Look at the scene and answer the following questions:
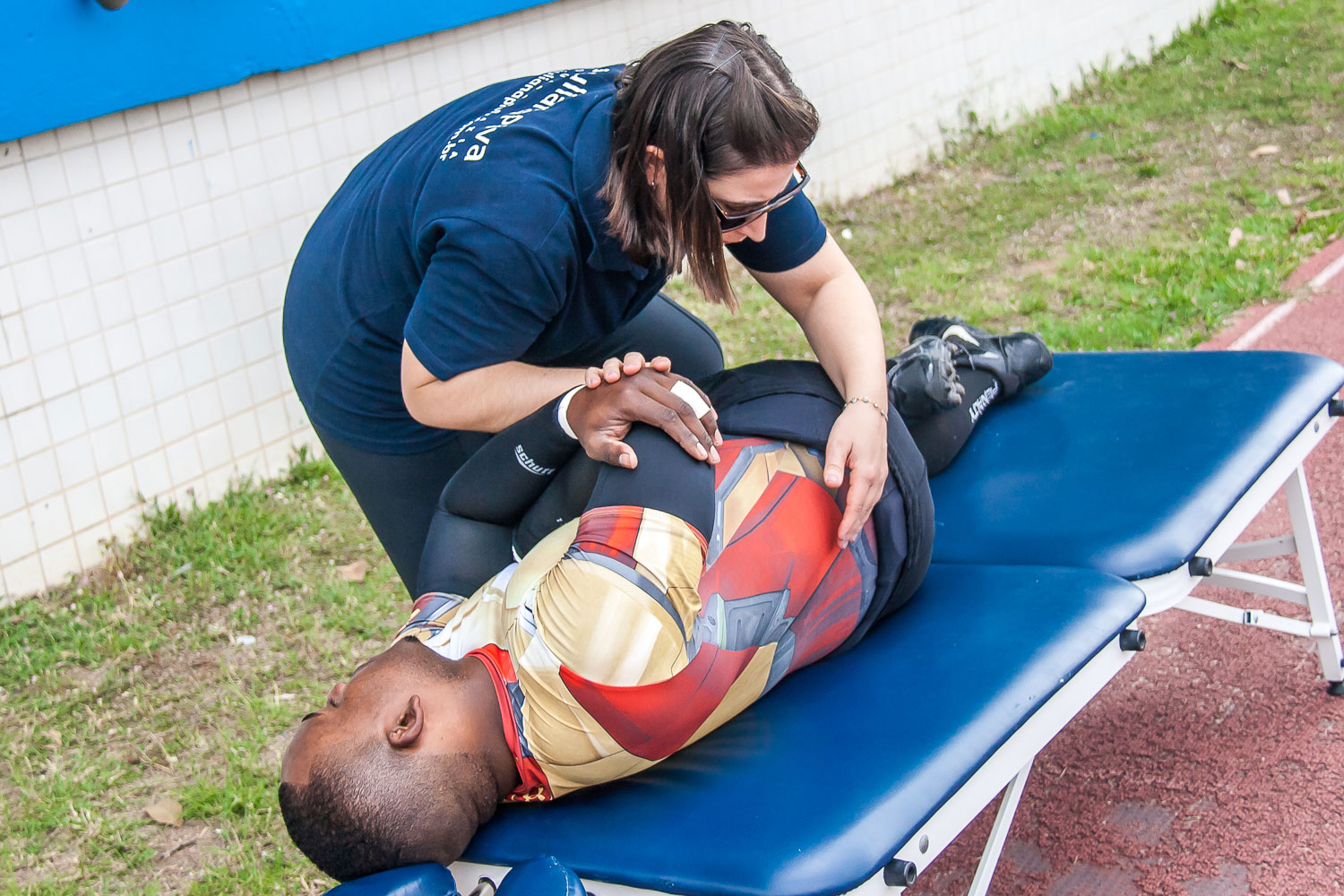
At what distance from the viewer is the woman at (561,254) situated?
1854 mm

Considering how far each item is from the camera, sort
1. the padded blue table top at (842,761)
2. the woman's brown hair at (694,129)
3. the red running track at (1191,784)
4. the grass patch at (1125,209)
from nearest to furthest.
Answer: the padded blue table top at (842,761)
the woman's brown hair at (694,129)
the red running track at (1191,784)
the grass patch at (1125,209)

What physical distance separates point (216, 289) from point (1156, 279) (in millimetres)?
3732

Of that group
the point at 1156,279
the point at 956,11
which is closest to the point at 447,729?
the point at 1156,279

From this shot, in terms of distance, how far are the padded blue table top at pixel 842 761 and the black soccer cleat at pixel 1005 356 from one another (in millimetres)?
786

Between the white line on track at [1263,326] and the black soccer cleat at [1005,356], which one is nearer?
the black soccer cleat at [1005,356]

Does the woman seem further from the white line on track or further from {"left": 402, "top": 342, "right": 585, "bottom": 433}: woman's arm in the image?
the white line on track

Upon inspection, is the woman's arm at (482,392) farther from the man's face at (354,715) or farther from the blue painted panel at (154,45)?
the blue painted panel at (154,45)

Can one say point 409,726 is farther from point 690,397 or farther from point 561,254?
point 561,254

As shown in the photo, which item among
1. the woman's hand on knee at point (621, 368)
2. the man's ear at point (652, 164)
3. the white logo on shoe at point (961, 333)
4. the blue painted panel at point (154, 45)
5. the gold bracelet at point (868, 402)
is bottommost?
the white logo on shoe at point (961, 333)

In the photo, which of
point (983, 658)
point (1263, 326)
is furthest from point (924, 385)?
point (1263, 326)

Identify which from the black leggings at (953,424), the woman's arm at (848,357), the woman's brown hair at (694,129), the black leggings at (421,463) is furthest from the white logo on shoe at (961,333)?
the woman's brown hair at (694,129)

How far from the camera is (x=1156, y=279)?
4.99 m

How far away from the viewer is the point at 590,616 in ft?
5.50

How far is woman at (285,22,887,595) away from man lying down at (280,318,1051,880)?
0.07 meters
